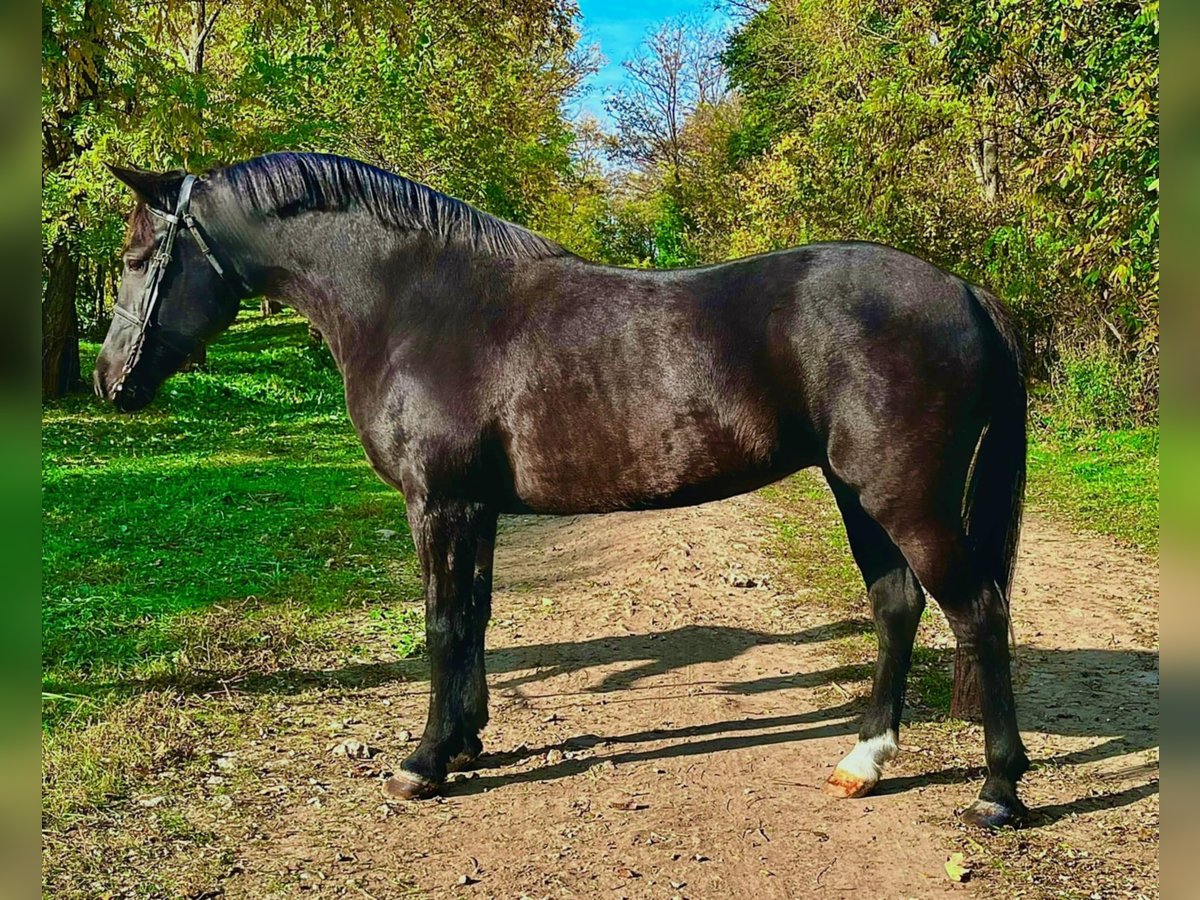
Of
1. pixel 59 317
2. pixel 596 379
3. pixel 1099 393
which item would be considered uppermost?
pixel 59 317

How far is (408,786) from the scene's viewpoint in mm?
3979

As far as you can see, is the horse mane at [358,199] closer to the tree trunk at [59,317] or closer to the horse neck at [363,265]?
the horse neck at [363,265]

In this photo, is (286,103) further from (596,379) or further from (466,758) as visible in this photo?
(466,758)

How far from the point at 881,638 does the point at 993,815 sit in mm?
805

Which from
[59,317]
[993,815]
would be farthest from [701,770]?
[59,317]

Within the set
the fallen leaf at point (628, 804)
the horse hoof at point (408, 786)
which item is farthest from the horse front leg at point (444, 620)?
the fallen leaf at point (628, 804)

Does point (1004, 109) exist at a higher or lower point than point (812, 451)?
higher

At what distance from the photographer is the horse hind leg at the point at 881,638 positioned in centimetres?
399

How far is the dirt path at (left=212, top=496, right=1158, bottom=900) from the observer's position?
133 inches

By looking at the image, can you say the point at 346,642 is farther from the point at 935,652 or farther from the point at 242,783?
the point at 935,652

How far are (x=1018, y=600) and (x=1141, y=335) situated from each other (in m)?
8.55

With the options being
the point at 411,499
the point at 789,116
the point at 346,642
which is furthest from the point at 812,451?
the point at 789,116

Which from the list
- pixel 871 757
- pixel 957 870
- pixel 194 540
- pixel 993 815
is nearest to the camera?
pixel 957 870

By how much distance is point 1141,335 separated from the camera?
13.5m
